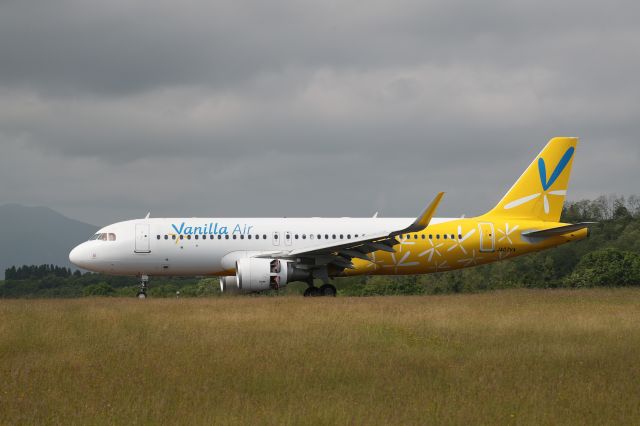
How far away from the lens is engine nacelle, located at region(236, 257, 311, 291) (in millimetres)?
31172

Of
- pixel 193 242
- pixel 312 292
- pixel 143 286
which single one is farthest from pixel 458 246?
pixel 143 286

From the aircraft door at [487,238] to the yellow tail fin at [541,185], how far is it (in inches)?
50.3

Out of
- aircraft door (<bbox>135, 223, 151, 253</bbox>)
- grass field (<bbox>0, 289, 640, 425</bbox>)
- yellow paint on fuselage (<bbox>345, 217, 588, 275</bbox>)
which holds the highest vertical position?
aircraft door (<bbox>135, 223, 151, 253</bbox>)

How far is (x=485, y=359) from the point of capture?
15.8m

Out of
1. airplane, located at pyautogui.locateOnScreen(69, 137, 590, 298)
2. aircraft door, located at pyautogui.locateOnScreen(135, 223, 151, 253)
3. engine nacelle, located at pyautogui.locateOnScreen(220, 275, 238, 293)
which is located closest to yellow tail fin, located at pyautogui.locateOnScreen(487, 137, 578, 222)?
airplane, located at pyautogui.locateOnScreen(69, 137, 590, 298)

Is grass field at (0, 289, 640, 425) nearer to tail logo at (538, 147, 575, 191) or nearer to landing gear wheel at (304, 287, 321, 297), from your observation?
landing gear wheel at (304, 287, 321, 297)

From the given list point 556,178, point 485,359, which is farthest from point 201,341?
point 556,178

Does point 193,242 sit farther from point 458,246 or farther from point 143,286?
point 458,246

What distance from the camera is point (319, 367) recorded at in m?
14.9

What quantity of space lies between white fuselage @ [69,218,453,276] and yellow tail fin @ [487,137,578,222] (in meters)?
5.76

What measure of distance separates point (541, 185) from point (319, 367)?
24046 millimetres

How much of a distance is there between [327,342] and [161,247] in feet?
58.0

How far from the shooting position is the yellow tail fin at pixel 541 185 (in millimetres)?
36562

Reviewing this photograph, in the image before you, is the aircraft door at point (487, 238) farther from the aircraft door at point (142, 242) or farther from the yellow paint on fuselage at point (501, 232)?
the aircraft door at point (142, 242)
